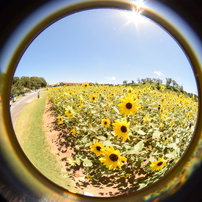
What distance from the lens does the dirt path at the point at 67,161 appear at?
1729 mm

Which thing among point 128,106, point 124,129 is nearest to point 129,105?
point 128,106

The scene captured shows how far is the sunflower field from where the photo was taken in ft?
4.94

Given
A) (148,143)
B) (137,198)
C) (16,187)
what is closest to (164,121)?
(148,143)

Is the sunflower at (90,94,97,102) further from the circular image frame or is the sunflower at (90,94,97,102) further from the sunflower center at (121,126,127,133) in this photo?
the circular image frame

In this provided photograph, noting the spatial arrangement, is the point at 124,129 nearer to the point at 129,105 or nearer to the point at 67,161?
the point at 129,105

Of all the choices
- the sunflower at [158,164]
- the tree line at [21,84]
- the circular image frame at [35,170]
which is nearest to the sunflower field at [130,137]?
the sunflower at [158,164]

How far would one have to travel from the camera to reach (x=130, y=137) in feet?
6.68

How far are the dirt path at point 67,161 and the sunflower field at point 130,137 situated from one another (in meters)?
0.05

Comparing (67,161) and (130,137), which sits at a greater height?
(130,137)

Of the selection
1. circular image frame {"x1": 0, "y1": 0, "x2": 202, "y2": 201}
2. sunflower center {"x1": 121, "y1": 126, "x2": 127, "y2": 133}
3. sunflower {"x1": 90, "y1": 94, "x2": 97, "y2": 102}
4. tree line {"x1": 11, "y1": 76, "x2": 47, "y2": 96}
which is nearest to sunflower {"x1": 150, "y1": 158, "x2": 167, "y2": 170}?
sunflower center {"x1": 121, "y1": 126, "x2": 127, "y2": 133}

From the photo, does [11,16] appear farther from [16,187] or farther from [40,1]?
[16,187]

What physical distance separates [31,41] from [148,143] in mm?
1820

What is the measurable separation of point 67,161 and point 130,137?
3.91 feet

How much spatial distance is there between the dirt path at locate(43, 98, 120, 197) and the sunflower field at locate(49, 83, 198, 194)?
0.17ft
